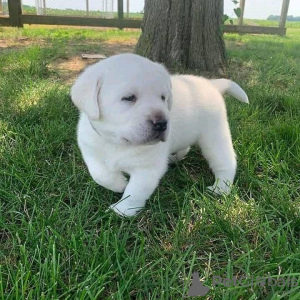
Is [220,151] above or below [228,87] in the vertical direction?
below

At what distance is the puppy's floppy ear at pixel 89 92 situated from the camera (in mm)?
1779

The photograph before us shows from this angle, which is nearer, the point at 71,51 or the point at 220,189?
the point at 220,189

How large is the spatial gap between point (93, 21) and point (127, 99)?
8.90m

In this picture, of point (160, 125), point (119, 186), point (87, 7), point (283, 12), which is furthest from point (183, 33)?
point (283, 12)

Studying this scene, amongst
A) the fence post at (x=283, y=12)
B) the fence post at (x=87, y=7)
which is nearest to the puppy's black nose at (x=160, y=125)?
the fence post at (x=87, y=7)

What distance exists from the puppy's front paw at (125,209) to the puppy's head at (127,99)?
317 millimetres

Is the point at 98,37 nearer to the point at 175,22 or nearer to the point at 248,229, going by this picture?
the point at 175,22

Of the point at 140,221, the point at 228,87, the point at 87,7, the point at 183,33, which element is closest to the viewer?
the point at 140,221

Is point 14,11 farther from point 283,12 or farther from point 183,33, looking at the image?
point 283,12

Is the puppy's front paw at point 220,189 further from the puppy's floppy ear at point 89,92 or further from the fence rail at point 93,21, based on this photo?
the fence rail at point 93,21

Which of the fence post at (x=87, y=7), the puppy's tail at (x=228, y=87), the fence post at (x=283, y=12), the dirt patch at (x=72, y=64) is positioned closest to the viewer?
the puppy's tail at (x=228, y=87)

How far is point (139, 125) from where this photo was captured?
1716 millimetres

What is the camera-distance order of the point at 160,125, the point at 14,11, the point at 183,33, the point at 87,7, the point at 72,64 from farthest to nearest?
Result: the point at 87,7 → the point at 14,11 → the point at 72,64 → the point at 183,33 → the point at 160,125

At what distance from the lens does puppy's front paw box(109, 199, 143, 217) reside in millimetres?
1867
